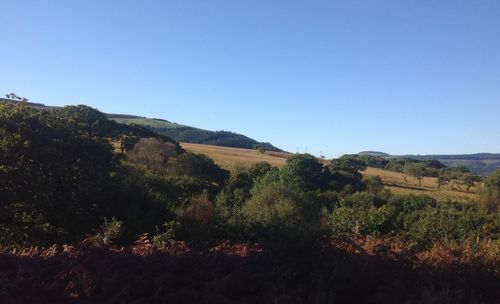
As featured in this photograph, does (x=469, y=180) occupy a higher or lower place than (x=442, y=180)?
higher

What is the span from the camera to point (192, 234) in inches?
Answer: 784

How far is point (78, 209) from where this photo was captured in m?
21.3

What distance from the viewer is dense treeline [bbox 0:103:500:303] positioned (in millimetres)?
8352

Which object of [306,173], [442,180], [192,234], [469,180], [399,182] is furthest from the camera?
[442,180]

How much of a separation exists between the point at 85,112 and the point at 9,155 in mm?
48511

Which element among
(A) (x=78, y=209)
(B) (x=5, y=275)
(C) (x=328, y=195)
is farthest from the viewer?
(C) (x=328, y=195)

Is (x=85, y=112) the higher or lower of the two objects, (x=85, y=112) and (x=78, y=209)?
the higher

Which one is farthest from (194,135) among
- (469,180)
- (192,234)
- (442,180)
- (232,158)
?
(192,234)

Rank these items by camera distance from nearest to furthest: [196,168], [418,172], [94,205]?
[94,205], [196,168], [418,172]

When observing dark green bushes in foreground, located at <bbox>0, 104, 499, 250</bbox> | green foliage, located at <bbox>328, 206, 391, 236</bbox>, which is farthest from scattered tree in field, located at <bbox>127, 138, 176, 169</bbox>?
green foliage, located at <bbox>328, 206, 391, 236</bbox>

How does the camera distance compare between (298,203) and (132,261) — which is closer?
(132,261)

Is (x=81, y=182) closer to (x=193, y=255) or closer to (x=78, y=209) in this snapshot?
(x=78, y=209)

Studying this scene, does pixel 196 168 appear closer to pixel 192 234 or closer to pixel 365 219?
pixel 365 219

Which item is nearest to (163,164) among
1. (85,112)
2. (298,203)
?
(85,112)
